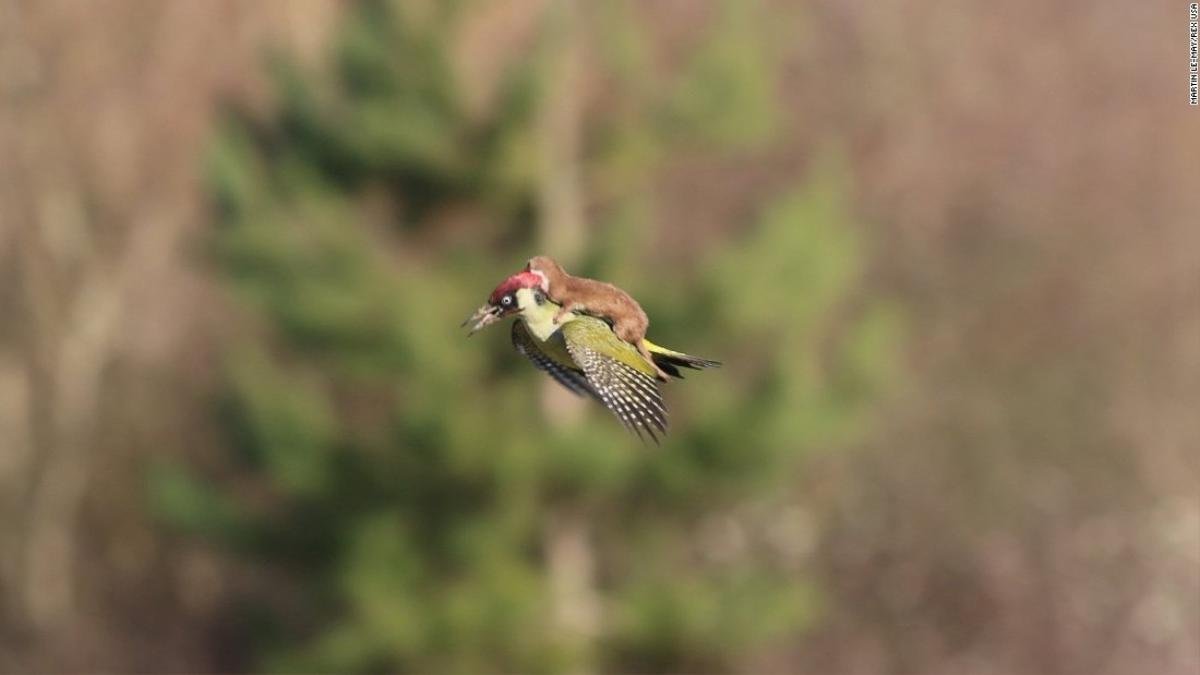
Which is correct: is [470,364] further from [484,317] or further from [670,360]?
[484,317]

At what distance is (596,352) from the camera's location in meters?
3.10

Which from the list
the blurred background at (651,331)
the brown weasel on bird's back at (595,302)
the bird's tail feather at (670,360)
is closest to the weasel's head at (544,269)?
the brown weasel on bird's back at (595,302)

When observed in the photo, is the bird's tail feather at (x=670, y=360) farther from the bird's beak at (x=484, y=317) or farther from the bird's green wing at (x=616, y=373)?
the bird's beak at (x=484, y=317)

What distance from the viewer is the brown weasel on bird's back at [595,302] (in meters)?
3.07

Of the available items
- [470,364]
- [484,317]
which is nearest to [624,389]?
[484,317]

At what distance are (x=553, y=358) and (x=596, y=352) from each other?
231 millimetres

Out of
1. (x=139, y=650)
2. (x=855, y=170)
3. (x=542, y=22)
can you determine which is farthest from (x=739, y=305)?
(x=139, y=650)

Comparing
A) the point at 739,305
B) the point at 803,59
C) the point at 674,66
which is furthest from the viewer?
the point at 803,59

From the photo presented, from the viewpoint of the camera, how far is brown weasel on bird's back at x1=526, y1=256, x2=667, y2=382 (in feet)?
10.1

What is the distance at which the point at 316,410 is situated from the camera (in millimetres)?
18672

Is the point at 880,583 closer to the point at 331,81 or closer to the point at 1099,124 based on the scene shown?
the point at 1099,124

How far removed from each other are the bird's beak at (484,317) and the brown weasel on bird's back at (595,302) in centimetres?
16

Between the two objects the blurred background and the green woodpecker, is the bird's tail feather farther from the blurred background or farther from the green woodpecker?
the blurred background

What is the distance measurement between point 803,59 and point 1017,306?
3205 millimetres
